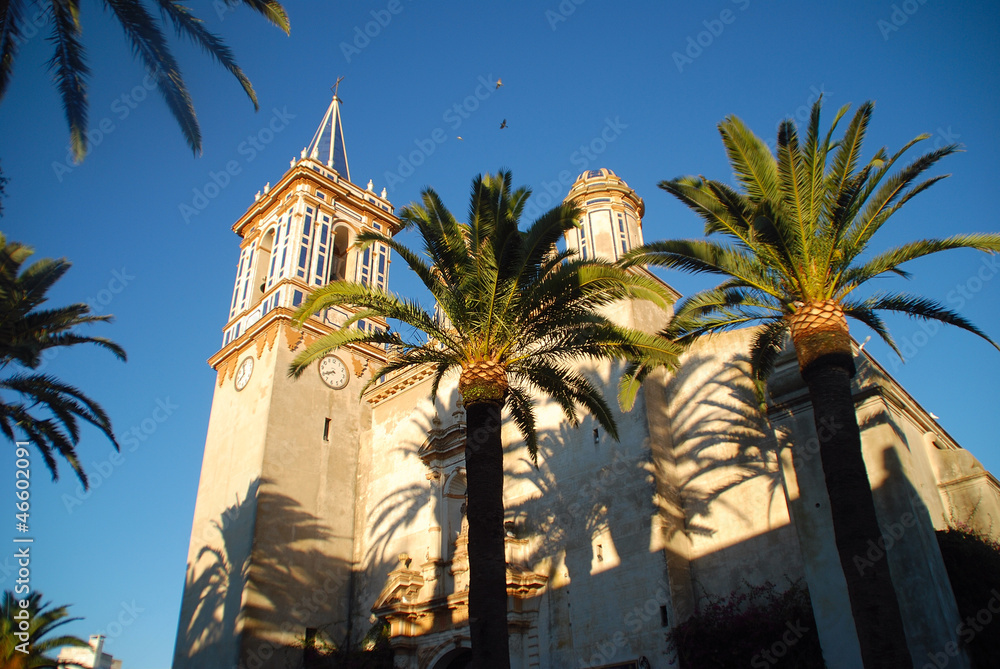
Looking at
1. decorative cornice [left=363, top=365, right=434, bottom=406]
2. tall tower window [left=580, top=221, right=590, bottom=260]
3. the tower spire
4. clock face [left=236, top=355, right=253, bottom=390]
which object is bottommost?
decorative cornice [left=363, top=365, right=434, bottom=406]

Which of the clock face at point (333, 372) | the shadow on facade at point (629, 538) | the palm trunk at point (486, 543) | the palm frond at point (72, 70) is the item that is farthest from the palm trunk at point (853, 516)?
the clock face at point (333, 372)

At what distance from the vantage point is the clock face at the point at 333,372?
2644cm

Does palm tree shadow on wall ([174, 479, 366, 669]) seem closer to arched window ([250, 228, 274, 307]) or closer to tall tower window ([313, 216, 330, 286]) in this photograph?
tall tower window ([313, 216, 330, 286])

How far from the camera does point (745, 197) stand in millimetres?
12594

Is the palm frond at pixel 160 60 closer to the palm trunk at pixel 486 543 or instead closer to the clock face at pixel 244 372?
the palm trunk at pixel 486 543

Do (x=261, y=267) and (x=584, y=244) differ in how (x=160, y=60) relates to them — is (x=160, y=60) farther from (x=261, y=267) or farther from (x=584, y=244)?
(x=261, y=267)

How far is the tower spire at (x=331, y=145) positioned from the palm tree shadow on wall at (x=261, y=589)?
51.9 feet

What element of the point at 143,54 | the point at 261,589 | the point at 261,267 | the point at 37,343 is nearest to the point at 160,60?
the point at 143,54

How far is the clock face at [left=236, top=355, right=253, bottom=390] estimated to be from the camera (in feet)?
85.6

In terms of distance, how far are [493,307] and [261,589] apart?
1340 centimetres

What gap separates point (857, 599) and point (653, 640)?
6935mm

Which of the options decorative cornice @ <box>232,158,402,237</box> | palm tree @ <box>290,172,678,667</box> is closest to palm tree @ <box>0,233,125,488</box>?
palm tree @ <box>290,172,678,667</box>

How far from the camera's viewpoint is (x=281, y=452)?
23.7 m

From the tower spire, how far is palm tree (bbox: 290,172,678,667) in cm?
2016
